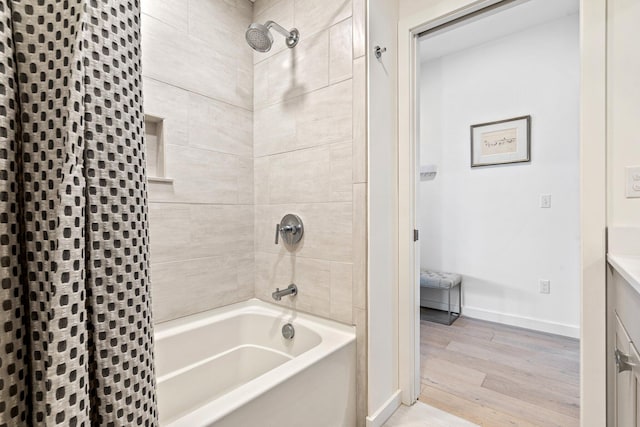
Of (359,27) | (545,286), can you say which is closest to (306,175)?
(359,27)

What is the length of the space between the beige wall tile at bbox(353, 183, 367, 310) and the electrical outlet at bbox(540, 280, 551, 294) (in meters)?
2.11

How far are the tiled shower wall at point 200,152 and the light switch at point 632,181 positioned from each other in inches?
74.1

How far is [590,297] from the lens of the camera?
4.09 feet

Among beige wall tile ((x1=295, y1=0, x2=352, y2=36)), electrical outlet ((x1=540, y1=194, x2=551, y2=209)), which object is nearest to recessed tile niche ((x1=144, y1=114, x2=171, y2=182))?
beige wall tile ((x1=295, y1=0, x2=352, y2=36))

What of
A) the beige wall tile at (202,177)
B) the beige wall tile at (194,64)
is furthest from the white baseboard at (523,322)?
the beige wall tile at (194,64)

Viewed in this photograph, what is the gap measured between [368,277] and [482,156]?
2.17 metres

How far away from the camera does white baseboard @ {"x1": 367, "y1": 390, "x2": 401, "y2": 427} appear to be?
59.7 inches

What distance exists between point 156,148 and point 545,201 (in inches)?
120

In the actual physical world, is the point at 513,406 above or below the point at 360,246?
below

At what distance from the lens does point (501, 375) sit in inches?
80.0

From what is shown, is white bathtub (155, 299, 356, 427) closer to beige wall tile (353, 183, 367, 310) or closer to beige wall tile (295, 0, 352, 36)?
beige wall tile (353, 183, 367, 310)

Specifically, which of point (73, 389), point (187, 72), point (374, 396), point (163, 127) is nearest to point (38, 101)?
point (73, 389)

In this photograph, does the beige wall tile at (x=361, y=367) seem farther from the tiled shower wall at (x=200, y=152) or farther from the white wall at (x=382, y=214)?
the tiled shower wall at (x=200, y=152)

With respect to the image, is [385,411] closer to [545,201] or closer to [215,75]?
[215,75]
